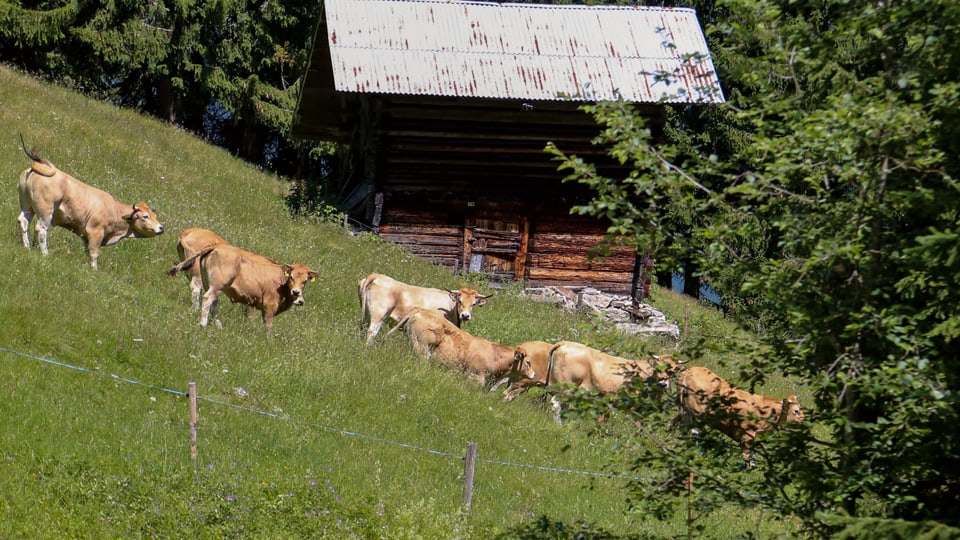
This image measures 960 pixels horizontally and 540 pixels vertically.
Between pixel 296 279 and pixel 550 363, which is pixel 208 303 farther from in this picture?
pixel 550 363

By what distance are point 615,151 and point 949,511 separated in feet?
10.1

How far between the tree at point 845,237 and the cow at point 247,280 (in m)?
8.57

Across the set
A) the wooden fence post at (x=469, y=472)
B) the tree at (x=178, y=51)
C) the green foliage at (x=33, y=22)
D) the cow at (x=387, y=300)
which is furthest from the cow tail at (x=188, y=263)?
the green foliage at (x=33, y=22)

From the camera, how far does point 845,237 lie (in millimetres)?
6965

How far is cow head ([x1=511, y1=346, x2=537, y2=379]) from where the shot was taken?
16.5m

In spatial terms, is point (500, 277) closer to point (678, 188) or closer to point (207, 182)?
point (207, 182)

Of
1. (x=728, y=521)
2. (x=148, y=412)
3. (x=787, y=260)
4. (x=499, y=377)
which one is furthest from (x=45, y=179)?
(x=787, y=260)

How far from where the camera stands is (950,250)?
6.21 m

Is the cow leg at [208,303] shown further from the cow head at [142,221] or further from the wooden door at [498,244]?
the wooden door at [498,244]

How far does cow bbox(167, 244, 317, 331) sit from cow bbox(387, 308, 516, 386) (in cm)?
175

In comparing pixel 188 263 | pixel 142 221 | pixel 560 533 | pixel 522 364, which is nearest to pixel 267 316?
pixel 188 263

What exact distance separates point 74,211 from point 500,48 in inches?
563

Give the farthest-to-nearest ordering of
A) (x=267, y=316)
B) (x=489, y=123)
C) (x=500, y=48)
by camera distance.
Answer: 1. (x=489, y=123)
2. (x=500, y=48)
3. (x=267, y=316)

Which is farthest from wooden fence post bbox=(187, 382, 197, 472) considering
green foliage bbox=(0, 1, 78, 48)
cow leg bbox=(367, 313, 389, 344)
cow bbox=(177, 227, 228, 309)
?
green foliage bbox=(0, 1, 78, 48)
